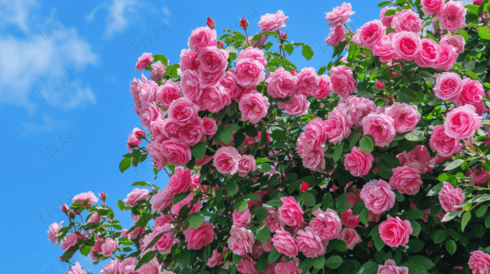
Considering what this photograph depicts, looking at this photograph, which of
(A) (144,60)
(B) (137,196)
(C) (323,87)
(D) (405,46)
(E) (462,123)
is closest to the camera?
(E) (462,123)

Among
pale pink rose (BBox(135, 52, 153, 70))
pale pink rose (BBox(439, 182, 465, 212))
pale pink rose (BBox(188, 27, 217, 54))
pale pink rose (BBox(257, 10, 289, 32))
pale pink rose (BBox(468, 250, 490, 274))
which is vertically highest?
pale pink rose (BBox(135, 52, 153, 70))

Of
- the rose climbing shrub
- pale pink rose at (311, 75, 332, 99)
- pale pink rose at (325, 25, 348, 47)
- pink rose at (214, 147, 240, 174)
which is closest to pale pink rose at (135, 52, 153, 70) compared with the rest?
the rose climbing shrub

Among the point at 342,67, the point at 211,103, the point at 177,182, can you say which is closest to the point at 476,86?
the point at 342,67

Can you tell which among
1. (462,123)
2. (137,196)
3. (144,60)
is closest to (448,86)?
(462,123)

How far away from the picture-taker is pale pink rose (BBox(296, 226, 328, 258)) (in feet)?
7.11

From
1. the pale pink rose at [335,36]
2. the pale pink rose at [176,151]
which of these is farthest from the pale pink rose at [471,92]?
the pale pink rose at [176,151]

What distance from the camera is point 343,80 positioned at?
2525mm

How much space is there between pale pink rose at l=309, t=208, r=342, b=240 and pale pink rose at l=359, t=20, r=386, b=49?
38.3 inches

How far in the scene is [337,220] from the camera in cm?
218

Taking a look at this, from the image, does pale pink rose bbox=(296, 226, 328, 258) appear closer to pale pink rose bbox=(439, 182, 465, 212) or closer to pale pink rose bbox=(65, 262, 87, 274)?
pale pink rose bbox=(439, 182, 465, 212)

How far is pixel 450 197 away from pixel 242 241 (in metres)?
1.10

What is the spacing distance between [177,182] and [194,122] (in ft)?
1.37

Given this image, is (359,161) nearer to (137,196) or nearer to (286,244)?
(286,244)

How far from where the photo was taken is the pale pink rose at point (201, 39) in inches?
85.7
